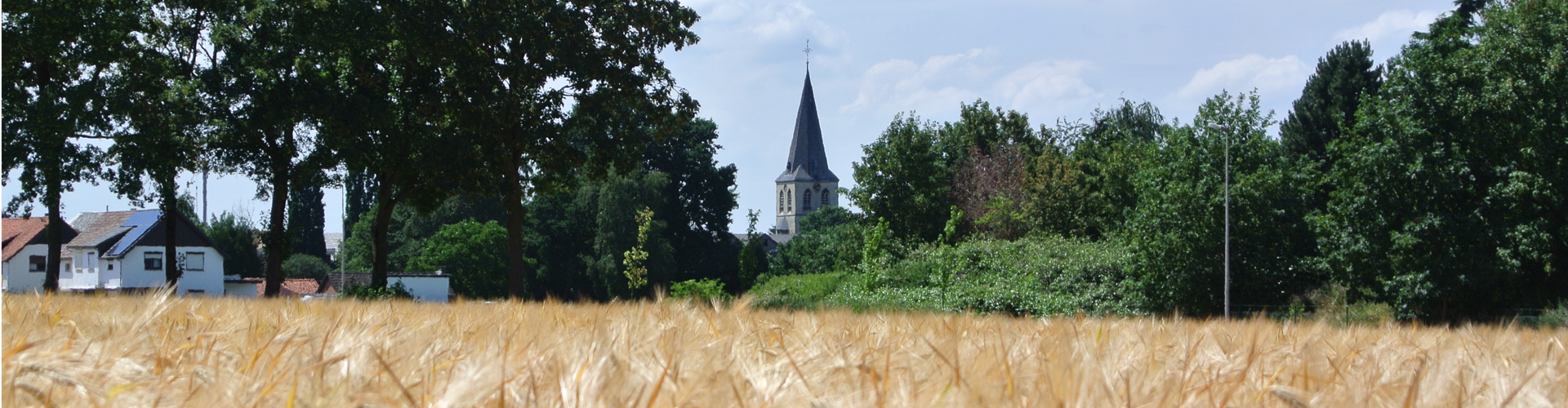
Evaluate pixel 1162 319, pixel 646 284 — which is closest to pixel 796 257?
pixel 646 284

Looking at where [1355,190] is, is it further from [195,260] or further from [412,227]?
[412,227]

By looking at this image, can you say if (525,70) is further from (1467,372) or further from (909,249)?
(909,249)

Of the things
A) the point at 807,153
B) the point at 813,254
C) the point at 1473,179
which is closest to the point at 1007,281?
the point at 1473,179

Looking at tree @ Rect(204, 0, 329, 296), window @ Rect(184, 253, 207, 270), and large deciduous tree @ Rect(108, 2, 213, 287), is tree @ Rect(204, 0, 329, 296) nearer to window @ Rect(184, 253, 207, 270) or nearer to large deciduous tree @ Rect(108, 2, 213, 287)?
large deciduous tree @ Rect(108, 2, 213, 287)

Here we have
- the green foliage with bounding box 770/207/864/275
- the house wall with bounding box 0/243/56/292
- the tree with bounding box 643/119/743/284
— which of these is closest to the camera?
the house wall with bounding box 0/243/56/292

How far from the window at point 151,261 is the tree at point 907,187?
40.7 metres

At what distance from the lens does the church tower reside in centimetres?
14462

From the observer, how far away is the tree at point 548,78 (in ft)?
79.8

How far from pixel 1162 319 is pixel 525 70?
2193 centimetres

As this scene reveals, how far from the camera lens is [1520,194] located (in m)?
28.6

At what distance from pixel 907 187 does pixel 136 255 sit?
1724 inches

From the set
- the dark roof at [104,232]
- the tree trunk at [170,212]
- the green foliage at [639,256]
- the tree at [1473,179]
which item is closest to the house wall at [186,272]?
the dark roof at [104,232]

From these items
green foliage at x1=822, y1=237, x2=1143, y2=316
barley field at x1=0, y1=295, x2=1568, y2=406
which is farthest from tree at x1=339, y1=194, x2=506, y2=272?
barley field at x1=0, y1=295, x2=1568, y2=406

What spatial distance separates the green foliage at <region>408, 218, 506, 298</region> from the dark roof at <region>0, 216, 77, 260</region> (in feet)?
68.4
